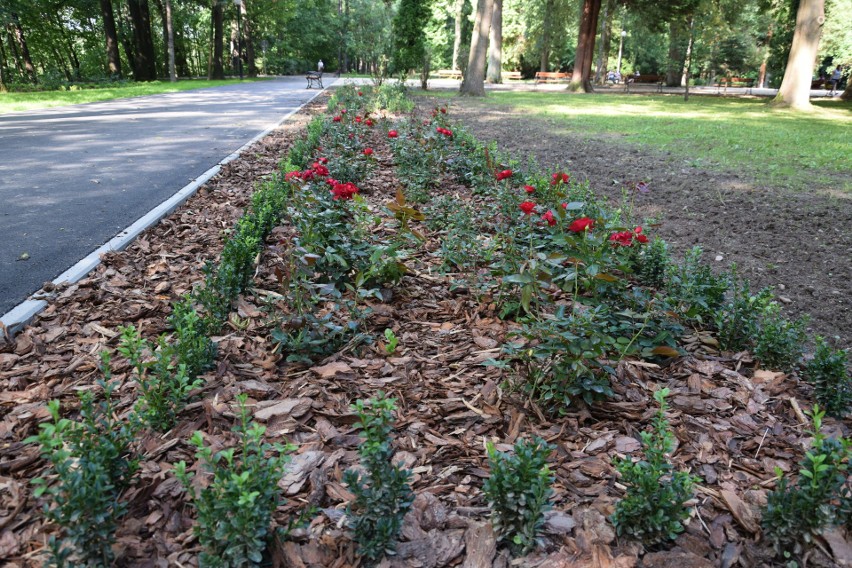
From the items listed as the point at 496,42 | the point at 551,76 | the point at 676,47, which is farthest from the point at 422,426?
the point at 551,76

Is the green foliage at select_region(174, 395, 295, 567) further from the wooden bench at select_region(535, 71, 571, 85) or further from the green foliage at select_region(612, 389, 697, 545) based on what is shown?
the wooden bench at select_region(535, 71, 571, 85)

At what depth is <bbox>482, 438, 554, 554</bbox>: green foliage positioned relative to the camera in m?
1.82

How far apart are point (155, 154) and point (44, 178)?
2.12 metres

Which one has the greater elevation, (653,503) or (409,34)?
(409,34)

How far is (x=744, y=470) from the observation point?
90.6 inches

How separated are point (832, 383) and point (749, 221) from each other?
407 centimetres

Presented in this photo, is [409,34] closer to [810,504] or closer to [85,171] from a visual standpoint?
[85,171]

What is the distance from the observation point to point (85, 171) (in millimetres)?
7559

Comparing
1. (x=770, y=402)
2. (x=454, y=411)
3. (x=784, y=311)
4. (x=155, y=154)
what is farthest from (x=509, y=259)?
(x=155, y=154)

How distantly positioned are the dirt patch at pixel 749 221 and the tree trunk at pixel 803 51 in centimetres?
1254

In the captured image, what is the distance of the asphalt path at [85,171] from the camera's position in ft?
15.1

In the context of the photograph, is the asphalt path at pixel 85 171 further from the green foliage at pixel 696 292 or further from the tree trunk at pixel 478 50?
the tree trunk at pixel 478 50

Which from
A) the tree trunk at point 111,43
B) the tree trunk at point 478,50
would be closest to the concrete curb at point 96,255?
the tree trunk at point 478,50

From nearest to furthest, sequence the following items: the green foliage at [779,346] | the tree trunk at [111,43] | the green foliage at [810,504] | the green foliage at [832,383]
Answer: the green foliage at [810,504], the green foliage at [832,383], the green foliage at [779,346], the tree trunk at [111,43]
